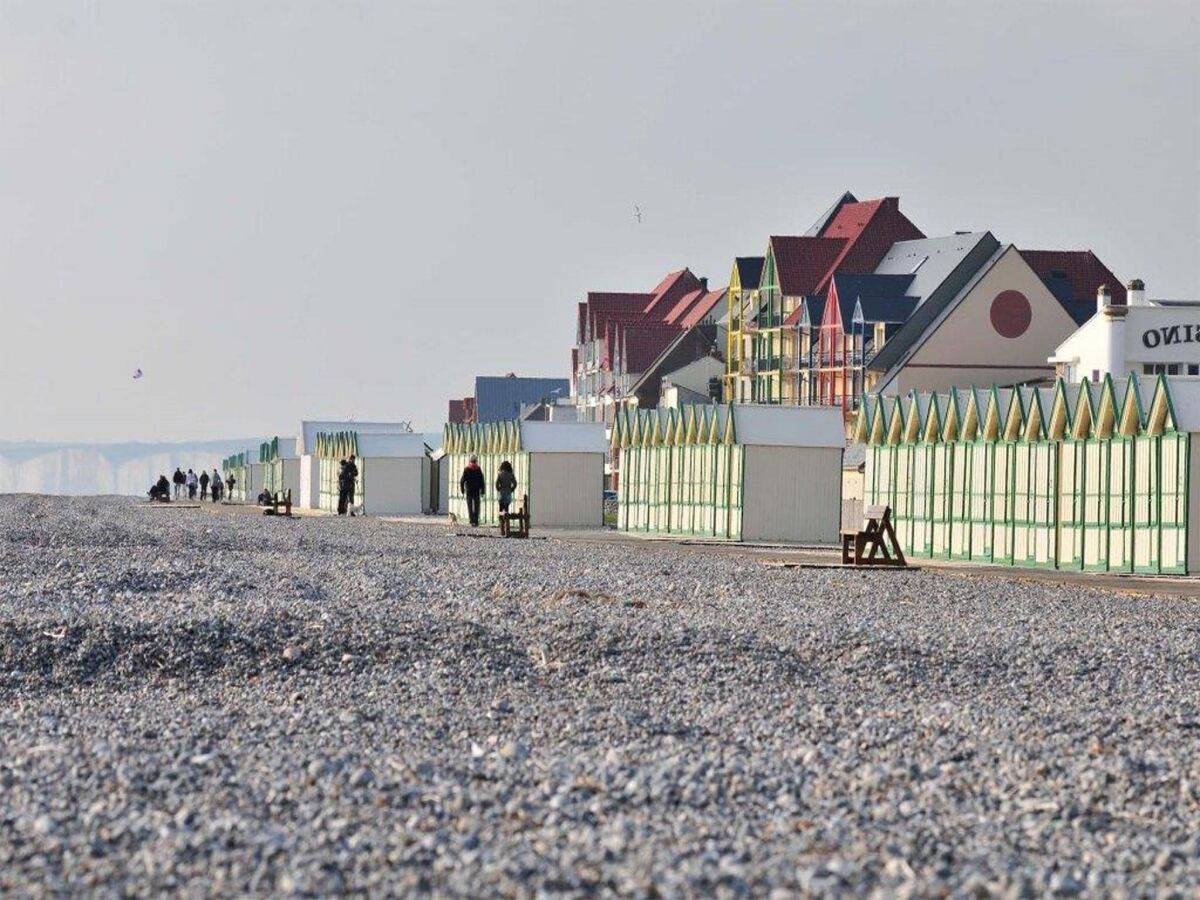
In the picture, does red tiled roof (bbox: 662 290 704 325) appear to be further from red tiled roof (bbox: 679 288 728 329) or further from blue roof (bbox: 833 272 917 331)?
blue roof (bbox: 833 272 917 331)

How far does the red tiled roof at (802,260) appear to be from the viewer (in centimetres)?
8281

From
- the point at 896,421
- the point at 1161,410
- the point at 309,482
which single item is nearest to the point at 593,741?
the point at 1161,410

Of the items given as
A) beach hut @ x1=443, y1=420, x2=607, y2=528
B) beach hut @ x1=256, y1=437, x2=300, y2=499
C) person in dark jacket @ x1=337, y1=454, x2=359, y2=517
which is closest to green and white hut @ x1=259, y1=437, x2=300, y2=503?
beach hut @ x1=256, y1=437, x2=300, y2=499

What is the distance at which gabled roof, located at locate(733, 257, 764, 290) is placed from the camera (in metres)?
87.2

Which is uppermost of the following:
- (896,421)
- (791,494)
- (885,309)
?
(885,309)

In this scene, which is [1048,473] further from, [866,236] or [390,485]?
[866,236]

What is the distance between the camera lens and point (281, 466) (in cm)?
9725

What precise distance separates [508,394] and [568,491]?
246ft

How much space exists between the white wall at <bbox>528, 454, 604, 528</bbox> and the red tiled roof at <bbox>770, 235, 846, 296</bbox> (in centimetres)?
2992

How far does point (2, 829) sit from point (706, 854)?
9.62ft

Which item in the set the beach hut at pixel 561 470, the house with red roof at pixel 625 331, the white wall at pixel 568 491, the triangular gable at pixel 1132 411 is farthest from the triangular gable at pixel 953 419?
the house with red roof at pixel 625 331

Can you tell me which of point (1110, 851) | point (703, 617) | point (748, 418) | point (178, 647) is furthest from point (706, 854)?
point (748, 418)

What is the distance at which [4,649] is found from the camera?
16.8m

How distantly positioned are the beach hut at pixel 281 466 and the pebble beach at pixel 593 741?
72.0 metres
